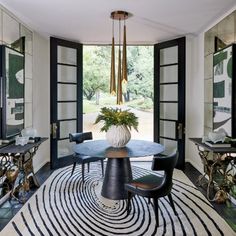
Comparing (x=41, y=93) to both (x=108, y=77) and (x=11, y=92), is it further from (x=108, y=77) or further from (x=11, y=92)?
(x=108, y=77)

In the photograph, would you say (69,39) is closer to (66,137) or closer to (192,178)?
(66,137)

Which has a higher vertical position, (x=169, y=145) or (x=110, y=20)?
(x=110, y=20)

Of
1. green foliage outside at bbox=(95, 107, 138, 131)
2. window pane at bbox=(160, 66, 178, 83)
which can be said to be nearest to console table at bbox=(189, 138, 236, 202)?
green foliage outside at bbox=(95, 107, 138, 131)

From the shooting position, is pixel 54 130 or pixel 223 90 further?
pixel 54 130

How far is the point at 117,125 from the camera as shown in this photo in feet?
11.5

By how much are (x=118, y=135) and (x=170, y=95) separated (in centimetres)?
226

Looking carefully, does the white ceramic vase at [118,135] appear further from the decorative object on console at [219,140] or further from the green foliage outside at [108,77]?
the green foliage outside at [108,77]

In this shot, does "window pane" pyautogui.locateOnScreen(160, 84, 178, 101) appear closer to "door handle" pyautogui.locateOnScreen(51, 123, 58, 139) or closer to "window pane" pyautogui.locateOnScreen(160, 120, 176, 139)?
"window pane" pyautogui.locateOnScreen(160, 120, 176, 139)

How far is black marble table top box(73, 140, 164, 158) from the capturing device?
3158 mm

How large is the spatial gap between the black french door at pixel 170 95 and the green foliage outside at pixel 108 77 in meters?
3.79

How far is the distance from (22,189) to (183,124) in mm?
3026

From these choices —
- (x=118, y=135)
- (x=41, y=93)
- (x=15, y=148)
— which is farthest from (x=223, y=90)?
(x=41, y=93)

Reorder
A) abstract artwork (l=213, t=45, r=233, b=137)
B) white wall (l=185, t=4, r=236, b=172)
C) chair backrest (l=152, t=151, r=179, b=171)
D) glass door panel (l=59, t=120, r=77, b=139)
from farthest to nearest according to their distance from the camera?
1. glass door panel (l=59, t=120, r=77, b=139)
2. white wall (l=185, t=4, r=236, b=172)
3. abstract artwork (l=213, t=45, r=233, b=137)
4. chair backrest (l=152, t=151, r=179, b=171)

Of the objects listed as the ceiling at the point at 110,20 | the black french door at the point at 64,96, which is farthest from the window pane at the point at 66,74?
the ceiling at the point at 110,20
